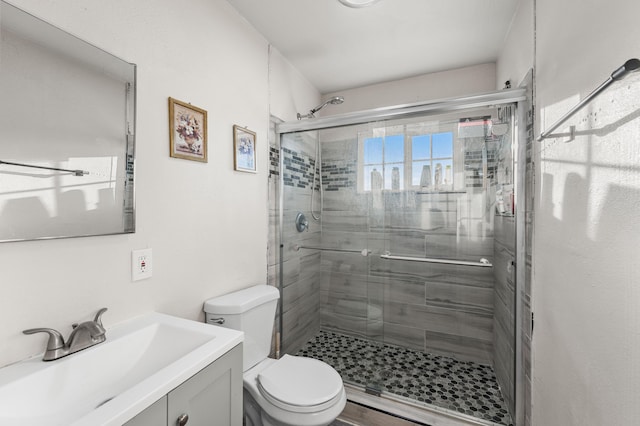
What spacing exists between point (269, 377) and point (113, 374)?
2.31 ft

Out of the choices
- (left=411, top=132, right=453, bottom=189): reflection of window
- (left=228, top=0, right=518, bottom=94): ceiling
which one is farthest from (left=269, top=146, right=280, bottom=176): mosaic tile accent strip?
(left=411, top=132, right=453, bottom=189): reflection of window

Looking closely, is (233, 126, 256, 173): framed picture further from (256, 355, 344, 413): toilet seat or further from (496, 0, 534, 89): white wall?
(496, 0, 534, 89): white wall

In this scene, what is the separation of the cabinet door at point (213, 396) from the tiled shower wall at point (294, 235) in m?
1.10

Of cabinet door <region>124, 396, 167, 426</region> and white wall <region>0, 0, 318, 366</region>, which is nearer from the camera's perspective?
cabinet door <region>124, 396, 167, 426</region>

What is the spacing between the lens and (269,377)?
1.43m

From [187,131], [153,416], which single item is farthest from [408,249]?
[153,416]

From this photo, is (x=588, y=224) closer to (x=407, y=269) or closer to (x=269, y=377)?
(x=407, y=269)

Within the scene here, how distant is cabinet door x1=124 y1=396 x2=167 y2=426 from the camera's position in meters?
0.69

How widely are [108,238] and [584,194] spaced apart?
1.78 meters

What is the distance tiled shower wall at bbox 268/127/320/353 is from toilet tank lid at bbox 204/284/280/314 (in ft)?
1.40

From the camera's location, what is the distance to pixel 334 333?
2.38 metres

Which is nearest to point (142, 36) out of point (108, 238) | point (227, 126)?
point (227, 126)

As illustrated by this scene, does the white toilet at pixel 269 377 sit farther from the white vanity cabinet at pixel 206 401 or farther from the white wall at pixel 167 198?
the white vanity cabinet at pixel 206 401

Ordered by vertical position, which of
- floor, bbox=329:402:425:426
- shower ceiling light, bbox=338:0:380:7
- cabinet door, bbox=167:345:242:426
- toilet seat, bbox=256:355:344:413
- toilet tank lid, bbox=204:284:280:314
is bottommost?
floor, bbox=329:402:425:426
